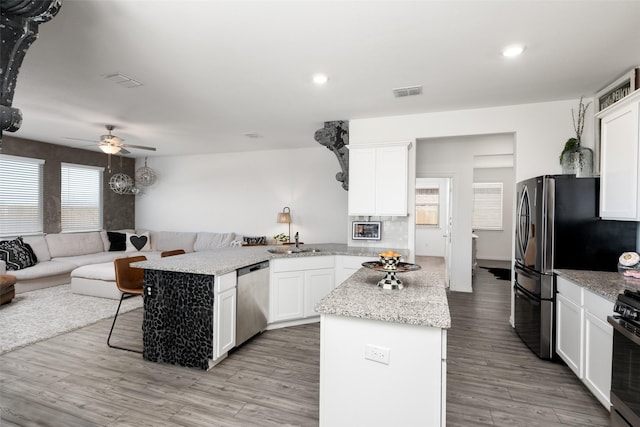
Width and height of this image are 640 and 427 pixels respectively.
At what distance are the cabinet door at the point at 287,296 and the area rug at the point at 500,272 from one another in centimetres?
475

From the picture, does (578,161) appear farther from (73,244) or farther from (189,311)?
(73,244)

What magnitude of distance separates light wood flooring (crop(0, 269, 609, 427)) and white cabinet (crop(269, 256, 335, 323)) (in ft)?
1.16

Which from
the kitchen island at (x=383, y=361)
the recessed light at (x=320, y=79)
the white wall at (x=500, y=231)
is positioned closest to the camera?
the kitchen island at (x=383, y=361)

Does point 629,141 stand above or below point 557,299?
above

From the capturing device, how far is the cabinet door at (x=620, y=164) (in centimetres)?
232

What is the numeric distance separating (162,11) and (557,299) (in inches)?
148

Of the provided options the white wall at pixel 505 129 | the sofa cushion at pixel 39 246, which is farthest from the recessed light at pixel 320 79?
the sofa cushion at pixel 39 246

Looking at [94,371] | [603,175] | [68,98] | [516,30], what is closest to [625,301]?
[603,175]

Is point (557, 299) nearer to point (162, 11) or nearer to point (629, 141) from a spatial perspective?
point (629, 141)

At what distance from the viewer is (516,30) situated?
2.18m

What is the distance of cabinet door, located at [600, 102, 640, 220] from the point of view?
7.62ft

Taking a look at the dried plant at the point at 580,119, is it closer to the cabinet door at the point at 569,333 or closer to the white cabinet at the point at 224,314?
the cabinet door at the point at 569,333

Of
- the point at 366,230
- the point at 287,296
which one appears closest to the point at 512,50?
the point at 366,230

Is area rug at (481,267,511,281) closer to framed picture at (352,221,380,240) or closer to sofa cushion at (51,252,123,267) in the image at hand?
framed picture at (352,221,380,240)
